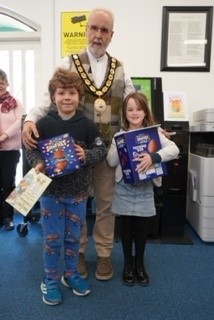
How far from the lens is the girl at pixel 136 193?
143 cm

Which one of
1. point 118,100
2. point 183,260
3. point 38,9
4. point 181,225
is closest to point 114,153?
point 118,100

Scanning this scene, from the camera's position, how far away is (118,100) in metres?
1.52

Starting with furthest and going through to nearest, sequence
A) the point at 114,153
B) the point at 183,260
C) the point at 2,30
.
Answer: the point at 2,30 < the point at 183,260 < the point at 114,153

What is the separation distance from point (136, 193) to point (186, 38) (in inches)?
64.8

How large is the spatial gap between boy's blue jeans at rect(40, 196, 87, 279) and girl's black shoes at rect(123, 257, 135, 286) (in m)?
0.33

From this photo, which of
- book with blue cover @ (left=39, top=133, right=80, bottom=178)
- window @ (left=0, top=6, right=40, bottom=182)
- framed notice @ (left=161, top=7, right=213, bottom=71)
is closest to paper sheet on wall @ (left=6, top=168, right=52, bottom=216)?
book with blue cover @ (left=39, top=133, right=80, bottom=178)

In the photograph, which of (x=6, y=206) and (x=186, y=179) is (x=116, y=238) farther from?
(x=6, y=206)

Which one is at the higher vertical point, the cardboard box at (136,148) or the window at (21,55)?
the window at (21,55)

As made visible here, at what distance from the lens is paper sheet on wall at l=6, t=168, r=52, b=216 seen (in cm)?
119

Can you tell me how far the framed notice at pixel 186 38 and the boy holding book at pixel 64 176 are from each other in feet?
4.79

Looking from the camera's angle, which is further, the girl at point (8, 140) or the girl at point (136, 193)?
the girl at point (8, 140)

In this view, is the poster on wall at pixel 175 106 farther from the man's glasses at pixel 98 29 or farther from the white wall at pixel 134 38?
the man's glasses at pixel 98 29

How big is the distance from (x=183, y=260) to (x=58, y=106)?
4.05 ft

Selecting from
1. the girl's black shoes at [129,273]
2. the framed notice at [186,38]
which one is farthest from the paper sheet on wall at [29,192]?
the framed notice at [186,38]
